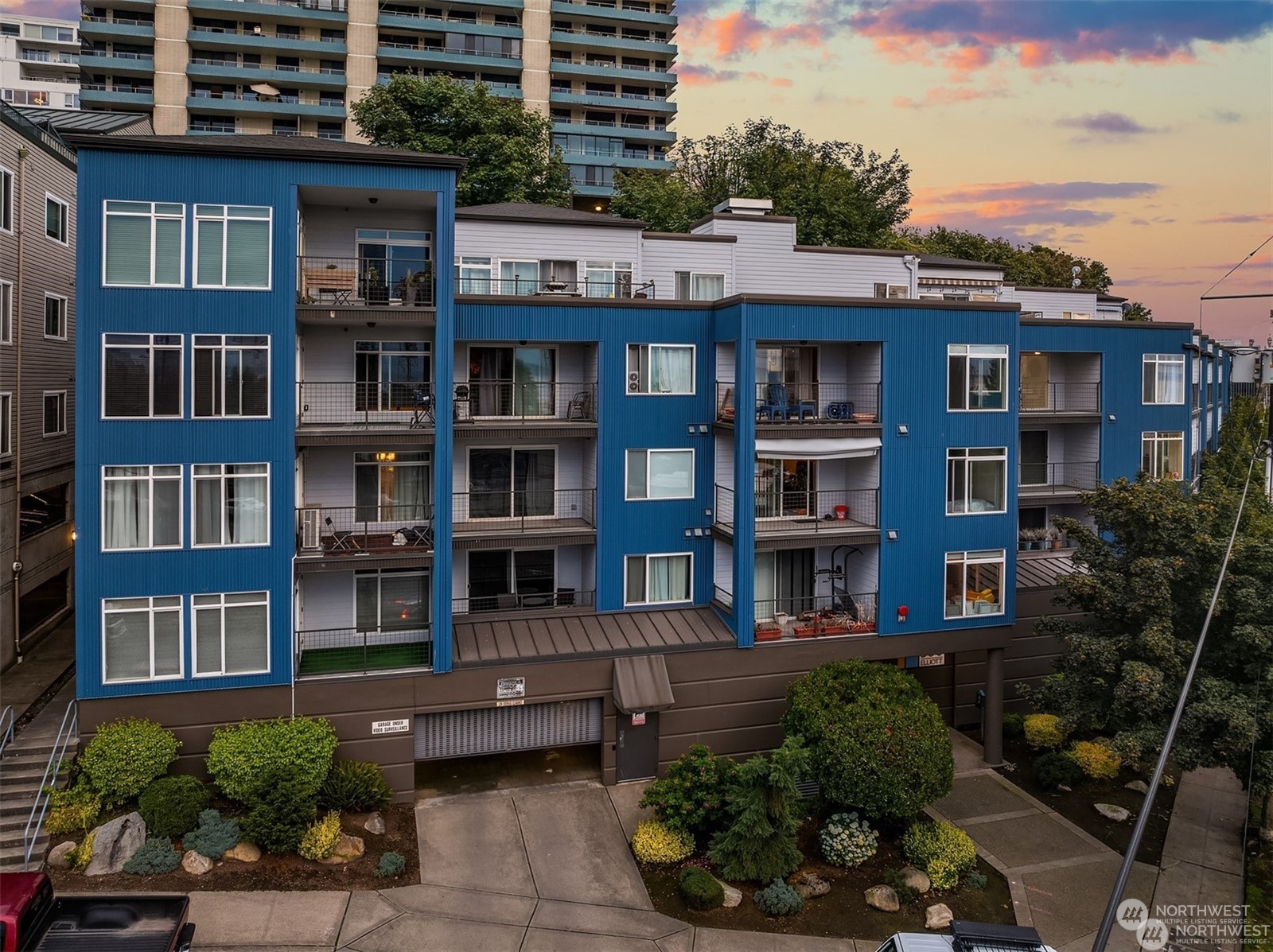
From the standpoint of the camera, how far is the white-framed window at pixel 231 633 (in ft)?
52.5

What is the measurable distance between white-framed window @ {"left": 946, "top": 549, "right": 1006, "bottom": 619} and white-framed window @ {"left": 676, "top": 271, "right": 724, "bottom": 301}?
1003cm

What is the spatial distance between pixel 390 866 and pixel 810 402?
14.0 meters

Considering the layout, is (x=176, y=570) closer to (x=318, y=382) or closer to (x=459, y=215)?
(x=318, y=382)

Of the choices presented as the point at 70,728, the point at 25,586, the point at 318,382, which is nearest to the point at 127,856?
the point at 70,728

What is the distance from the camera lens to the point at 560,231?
893 inches

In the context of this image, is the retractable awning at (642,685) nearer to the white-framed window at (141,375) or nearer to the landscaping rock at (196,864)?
the landscaping rock at (196,864)

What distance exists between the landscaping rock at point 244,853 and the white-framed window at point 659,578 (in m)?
9.34

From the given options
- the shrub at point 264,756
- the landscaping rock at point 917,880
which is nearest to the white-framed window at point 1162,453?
the landscaping rock at point 917,880

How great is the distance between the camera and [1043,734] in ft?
67.8

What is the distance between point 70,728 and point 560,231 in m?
16.1

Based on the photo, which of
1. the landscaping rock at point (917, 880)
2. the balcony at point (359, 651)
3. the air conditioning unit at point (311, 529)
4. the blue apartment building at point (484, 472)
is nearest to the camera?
the landscaping rock at point (917, 880)

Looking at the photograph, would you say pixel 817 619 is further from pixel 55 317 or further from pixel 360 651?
pixel 55 317

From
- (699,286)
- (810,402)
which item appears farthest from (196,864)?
(699,286)

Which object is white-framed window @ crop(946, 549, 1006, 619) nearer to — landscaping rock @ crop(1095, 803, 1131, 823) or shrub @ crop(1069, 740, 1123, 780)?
shrub @ crop(1069, 740, 1123, 780)
